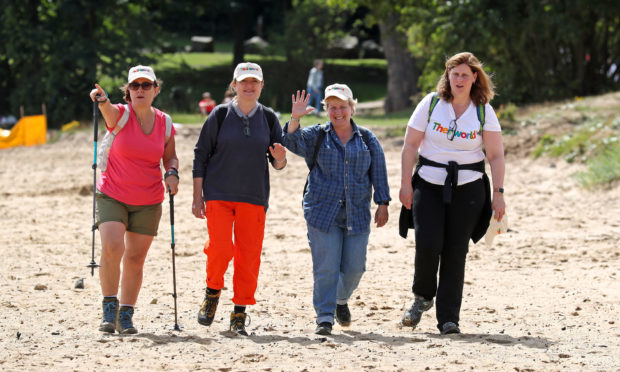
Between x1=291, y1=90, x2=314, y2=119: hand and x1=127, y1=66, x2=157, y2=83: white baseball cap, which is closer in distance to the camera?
x1=291, y1=90, x2=314, y2=119: hand

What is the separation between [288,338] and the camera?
6758mm

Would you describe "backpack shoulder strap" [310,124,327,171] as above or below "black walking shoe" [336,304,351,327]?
above

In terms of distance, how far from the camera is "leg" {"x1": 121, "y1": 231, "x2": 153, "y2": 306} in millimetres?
6934

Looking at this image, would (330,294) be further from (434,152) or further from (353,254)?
(434,152)

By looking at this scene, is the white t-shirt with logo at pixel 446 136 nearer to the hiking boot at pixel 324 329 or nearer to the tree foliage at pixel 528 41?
the hiking boot at pixel 324 329

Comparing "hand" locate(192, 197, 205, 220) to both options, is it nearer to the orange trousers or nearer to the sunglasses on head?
the orange trousers

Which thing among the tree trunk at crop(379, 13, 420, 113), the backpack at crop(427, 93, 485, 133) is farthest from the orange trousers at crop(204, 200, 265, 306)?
the tree trunk at crop(379, 13, 420, 113)

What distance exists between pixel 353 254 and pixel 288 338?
0.73 meters

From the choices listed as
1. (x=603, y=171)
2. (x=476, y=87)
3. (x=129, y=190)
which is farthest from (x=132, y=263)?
(x=603, y=171)

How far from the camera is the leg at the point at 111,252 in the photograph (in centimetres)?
670

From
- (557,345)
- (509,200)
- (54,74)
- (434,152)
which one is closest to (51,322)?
(434,152)

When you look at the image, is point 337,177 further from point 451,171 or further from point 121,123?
point 121,123

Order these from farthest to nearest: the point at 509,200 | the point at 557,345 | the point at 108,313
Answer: the point at 509,200 < the point at 108,313 < the point at 557,345

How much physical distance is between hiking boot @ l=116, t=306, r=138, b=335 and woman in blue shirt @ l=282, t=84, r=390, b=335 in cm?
129
